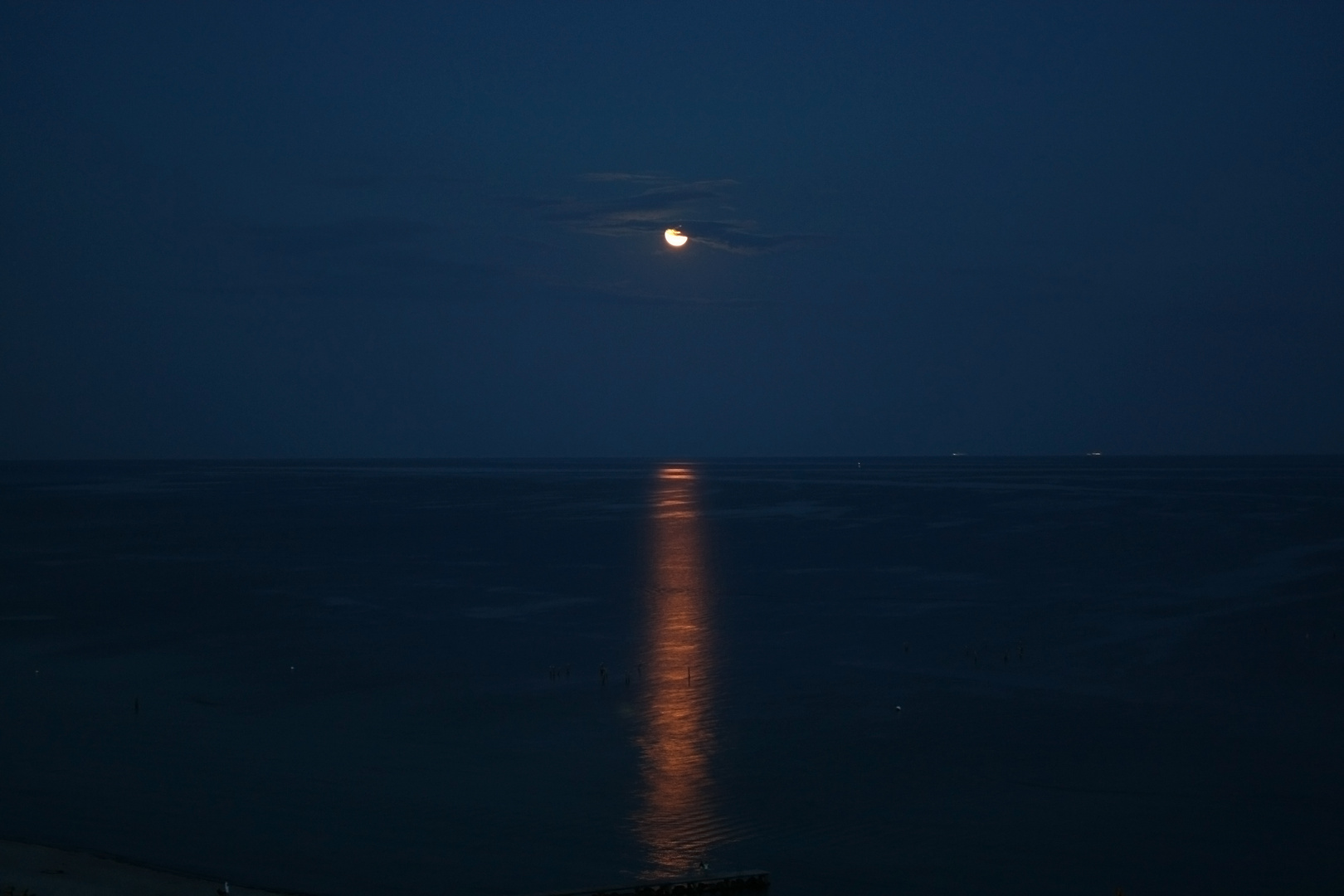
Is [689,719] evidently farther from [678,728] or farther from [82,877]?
[82,877]

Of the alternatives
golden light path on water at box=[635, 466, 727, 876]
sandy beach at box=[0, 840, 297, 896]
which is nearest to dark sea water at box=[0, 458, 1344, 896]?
golden light path on water at box=[635, 466, 727, 876]

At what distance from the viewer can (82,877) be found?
520 inches

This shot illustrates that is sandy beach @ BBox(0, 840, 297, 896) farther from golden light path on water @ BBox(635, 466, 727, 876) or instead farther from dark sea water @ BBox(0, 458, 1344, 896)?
golden light path on water @ BBox(635, 466, 727, 876)

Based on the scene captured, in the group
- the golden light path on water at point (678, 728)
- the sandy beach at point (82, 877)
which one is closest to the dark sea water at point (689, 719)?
the golden light path on water at point (678, 728)

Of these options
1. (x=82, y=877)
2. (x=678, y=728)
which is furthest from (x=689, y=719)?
(x=82, y=877)

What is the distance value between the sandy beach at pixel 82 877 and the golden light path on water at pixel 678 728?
504 cm

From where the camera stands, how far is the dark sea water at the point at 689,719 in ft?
49.5

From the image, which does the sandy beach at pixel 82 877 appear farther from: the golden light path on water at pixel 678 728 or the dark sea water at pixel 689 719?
the golden light path on water at pixel 678 728

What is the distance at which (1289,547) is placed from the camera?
167 ft

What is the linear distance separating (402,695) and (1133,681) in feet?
49.1

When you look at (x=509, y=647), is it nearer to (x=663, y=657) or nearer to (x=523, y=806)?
(x=663, y=657)

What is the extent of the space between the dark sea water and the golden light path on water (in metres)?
0.09

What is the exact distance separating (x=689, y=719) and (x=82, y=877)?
10.8 meters

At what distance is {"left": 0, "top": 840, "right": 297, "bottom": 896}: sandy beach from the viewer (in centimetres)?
1264
